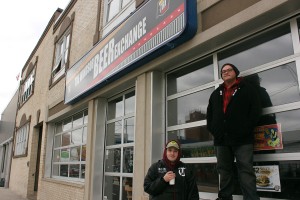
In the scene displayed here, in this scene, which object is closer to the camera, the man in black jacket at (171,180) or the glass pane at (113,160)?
the man in black jacket at (171,180)

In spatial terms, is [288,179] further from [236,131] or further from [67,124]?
[67,124]

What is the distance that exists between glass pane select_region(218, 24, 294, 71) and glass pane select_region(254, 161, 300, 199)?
1277mm

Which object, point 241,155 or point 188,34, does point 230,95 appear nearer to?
point 241,155

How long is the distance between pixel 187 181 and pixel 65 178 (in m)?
7.32

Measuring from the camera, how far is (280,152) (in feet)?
11.5

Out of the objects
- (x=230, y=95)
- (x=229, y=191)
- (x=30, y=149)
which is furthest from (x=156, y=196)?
(x=30, y=149)

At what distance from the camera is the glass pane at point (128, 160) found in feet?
20.9

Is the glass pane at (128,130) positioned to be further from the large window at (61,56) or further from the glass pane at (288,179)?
the large window at (61,56)

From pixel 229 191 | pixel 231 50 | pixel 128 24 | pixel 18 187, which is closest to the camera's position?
pixel 229 191

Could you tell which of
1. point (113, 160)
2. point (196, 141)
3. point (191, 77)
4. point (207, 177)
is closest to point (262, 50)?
point (191, 77)

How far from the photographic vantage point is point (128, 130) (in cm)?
667

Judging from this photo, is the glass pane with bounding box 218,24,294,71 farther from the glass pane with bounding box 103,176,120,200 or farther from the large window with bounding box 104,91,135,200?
the glass pane with bounding box 103,176,120,200

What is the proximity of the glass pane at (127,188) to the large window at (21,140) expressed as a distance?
1002 centimetres

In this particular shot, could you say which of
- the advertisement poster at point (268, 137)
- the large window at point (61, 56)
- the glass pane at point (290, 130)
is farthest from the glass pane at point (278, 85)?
the large window at point (61, 56)
